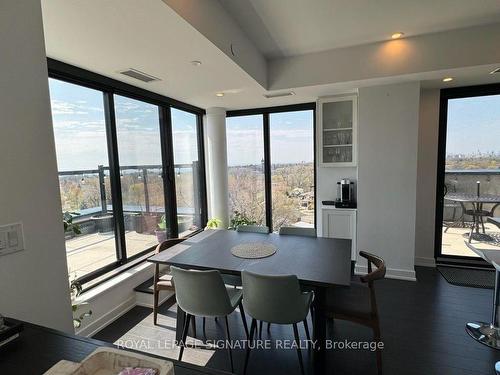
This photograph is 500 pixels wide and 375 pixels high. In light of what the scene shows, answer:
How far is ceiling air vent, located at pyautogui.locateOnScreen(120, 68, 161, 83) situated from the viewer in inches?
105

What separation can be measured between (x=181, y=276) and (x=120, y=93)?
226 cm

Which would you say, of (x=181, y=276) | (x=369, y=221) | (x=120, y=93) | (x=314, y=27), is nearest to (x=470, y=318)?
(x=369, y=221)

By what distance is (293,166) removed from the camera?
470 cm

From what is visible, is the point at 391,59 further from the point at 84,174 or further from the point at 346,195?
the point at 84,174

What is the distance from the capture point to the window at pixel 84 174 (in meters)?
2.55

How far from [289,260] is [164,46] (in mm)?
1932

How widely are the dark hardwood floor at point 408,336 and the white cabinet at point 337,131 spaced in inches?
71.1

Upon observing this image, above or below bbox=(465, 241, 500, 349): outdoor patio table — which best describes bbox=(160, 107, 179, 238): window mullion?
above

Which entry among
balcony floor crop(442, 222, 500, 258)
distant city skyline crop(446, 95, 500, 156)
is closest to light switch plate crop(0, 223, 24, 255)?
distant city skyline crop(446, 95, 500, 156)

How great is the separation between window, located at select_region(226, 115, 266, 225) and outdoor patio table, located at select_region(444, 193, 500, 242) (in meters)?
2.84

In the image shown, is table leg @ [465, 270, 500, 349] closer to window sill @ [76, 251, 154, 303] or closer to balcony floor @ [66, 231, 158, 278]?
window sill @ [76, 251, 154, 303]

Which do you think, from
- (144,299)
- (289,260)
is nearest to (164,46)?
(289,260)

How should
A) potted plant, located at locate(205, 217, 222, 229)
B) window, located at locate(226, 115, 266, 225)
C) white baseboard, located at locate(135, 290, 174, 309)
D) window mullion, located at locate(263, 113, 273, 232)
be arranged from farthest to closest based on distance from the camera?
window, located at locate(226, 115, 266, 225) → window mullion, located at locate(263, 113, 273, 232) → potted plant, located at locate(205, 217, 222, 229) → white baseboard, located at locate(135, 290, 174, 309)

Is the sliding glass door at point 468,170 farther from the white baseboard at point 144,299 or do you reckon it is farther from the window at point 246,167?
the white baseboard at point 144,299
